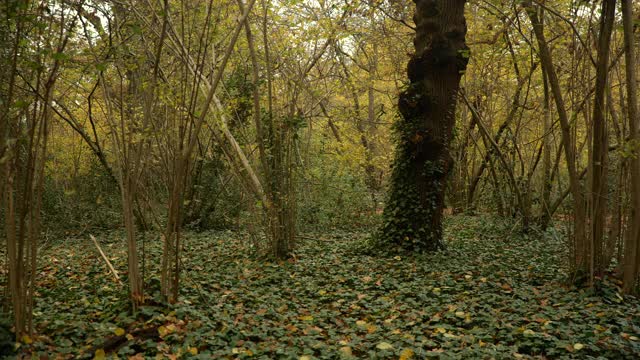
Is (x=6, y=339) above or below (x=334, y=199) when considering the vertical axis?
below

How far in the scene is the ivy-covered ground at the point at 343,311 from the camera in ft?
11.3

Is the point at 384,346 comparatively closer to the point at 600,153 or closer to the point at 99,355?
the point at 99,355

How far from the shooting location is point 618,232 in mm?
5016

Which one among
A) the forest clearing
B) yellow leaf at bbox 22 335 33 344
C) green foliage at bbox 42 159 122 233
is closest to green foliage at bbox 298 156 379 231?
the forest clearing

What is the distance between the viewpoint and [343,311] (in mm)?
4652

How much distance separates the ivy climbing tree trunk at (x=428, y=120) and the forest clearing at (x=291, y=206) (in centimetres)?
3

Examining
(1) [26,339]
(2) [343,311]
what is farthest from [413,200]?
(1) [26,339]

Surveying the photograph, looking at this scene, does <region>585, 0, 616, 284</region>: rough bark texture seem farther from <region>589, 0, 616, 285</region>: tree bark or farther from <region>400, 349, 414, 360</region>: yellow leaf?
<region>400, 349, 414, 360</region>: yellow leaf

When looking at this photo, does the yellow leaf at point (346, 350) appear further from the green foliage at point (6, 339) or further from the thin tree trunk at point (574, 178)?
the thin tree trunk at point (574, 178)

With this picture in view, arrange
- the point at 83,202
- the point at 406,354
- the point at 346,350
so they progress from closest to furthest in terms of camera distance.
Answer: the point at 406,354 → the point at 346,350 → the point at 83,202

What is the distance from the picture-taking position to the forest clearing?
3459 millimetres

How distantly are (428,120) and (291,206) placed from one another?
7.76 ft

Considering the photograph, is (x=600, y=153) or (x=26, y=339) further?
(x=600, y=153)

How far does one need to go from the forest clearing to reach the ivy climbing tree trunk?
0.10 ft
